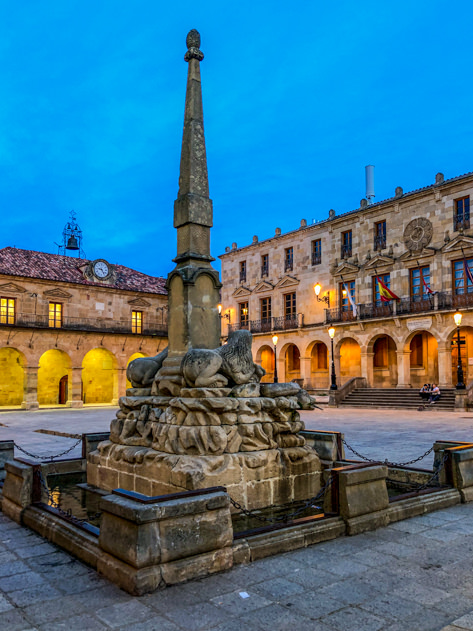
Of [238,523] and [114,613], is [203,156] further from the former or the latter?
[114,613]

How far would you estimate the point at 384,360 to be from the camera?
32344 mm

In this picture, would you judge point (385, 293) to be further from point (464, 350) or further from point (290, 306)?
point (290, 306)

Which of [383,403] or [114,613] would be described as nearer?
[114,613]

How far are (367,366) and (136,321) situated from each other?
17.5 meters

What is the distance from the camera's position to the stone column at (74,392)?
3322 cm

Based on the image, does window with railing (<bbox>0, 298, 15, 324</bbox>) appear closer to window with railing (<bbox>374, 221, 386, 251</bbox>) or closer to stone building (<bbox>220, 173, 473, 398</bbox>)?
stone building (<bbox>220, 173, 473, 398</bbox>)

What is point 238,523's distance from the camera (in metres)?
6.06

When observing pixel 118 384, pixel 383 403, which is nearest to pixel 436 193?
pixel 383 403

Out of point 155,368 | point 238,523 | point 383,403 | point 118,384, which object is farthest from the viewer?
point 118,384

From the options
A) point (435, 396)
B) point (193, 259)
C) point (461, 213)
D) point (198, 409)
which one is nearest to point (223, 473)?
point (198, 409)

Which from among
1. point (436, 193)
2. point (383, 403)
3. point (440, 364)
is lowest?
point (383, 403)

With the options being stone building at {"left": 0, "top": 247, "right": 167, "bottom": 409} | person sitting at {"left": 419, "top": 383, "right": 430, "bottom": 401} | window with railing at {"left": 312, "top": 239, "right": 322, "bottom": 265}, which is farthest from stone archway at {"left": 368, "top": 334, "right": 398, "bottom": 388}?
stone building at {"left": 0, "top": 247, "right": 167, "bottom": 409}

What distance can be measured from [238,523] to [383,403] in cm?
2189

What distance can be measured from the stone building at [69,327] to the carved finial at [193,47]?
27.1 m
